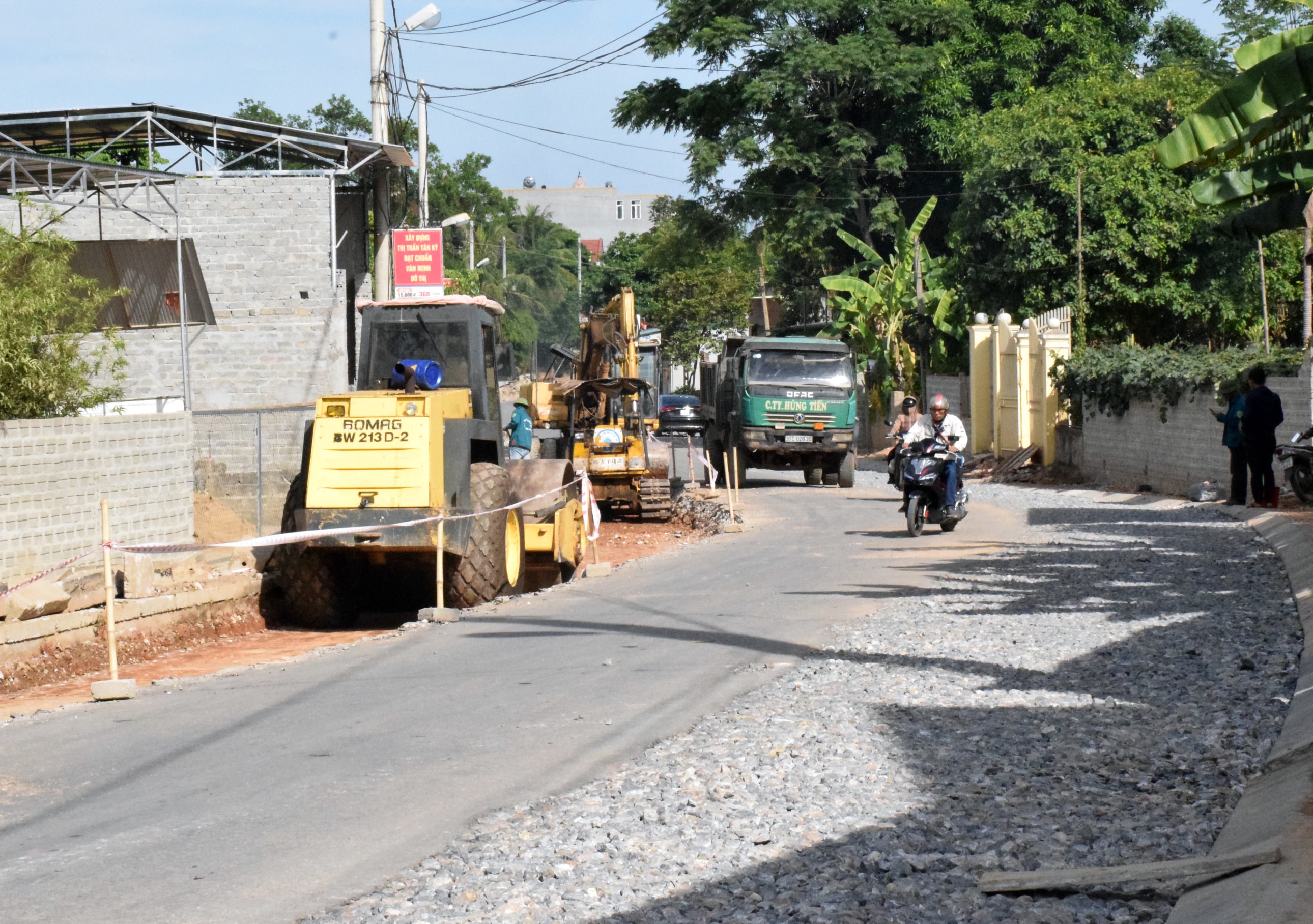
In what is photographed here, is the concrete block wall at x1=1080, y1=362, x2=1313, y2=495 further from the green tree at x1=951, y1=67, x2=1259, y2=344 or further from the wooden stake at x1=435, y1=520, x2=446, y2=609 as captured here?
the wooden stake at x1=435, y1=520, x2=446, y2=609

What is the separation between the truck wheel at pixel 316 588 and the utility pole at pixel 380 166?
694 centimetres

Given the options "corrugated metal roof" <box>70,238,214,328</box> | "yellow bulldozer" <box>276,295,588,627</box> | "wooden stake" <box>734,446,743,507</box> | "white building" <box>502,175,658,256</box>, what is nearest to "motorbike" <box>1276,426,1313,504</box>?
"wooden stake" <box>734,446,743,507</box>

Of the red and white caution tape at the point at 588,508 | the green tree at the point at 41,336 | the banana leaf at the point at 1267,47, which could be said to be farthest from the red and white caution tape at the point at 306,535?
the banana leaf at the point at 1267,47

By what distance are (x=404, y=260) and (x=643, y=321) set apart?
1936 inches

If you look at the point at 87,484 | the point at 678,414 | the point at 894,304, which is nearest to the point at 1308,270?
the point at 894,304

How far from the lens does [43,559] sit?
46.3ft

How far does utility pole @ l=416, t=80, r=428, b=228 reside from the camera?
30750mm

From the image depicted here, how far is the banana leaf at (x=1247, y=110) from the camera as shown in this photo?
10703 mm

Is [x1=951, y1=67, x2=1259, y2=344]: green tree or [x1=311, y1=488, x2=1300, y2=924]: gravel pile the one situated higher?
[x1=951, y1=67, x2=1259, y2=344]: green tree

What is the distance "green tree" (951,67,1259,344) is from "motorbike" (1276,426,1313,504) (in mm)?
13800

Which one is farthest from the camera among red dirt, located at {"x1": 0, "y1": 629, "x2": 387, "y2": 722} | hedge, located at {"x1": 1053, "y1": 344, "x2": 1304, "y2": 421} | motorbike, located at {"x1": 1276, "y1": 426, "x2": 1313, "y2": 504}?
hedge, located at {"x1": 1053, "y1": 344, "x2": 1304, "y2": 421}

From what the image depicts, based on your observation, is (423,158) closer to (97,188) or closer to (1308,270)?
(97,188)

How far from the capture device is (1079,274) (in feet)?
102

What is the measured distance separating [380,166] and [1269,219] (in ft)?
59.7
